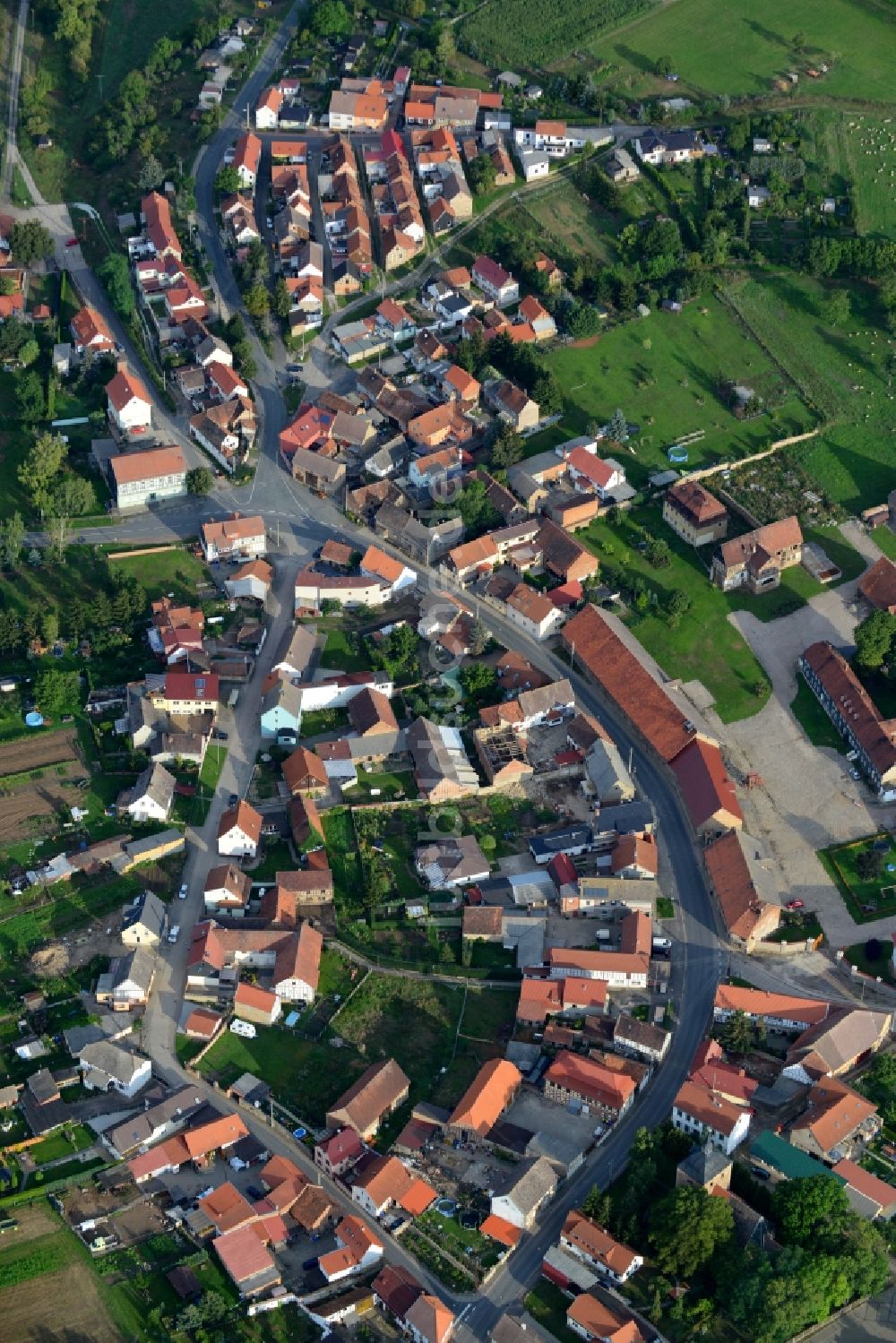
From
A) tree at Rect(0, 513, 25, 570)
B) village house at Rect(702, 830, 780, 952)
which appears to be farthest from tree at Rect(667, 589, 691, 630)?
tree at Rect(0, 513, 25, 570)

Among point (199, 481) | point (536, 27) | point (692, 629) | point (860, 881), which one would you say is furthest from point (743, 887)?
point (536, 27)

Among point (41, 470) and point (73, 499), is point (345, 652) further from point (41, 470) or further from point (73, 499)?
point (41, 470)

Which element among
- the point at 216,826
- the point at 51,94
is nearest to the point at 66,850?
the point at 216,826

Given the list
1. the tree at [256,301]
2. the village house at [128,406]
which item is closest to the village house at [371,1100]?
the village house at [128,406]

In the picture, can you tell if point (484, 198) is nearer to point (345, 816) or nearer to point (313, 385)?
point (313, 385)

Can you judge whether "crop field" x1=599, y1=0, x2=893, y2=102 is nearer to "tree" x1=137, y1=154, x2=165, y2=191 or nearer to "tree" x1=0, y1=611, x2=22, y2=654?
"tree" x1=137, y1=154, x2=165, y2=191
